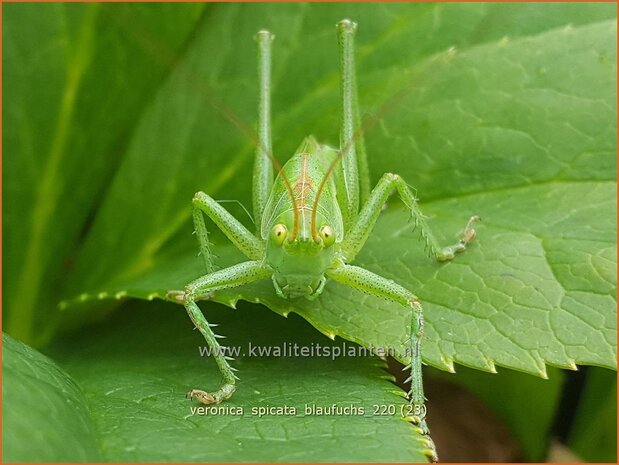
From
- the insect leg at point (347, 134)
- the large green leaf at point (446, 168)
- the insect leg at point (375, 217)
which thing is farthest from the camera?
the insect leg at point (347, 134)

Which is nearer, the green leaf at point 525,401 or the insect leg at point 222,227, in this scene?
the insect leg at point 222,227

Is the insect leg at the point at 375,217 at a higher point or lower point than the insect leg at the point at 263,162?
lower

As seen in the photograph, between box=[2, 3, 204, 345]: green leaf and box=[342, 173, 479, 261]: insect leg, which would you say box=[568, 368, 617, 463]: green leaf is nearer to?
box=[342, 173, 479, 261]: insect leg

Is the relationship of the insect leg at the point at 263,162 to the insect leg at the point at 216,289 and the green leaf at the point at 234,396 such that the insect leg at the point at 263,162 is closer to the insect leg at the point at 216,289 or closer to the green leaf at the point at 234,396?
the insect leg at the point at 216,289

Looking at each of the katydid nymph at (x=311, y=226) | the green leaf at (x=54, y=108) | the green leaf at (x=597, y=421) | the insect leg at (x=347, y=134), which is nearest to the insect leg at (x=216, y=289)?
the katydid nymph at (x=311, y=226)

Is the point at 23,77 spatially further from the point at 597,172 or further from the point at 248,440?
the point at 597,172

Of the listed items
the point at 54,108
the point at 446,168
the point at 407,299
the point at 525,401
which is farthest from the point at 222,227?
the point at 525,401
